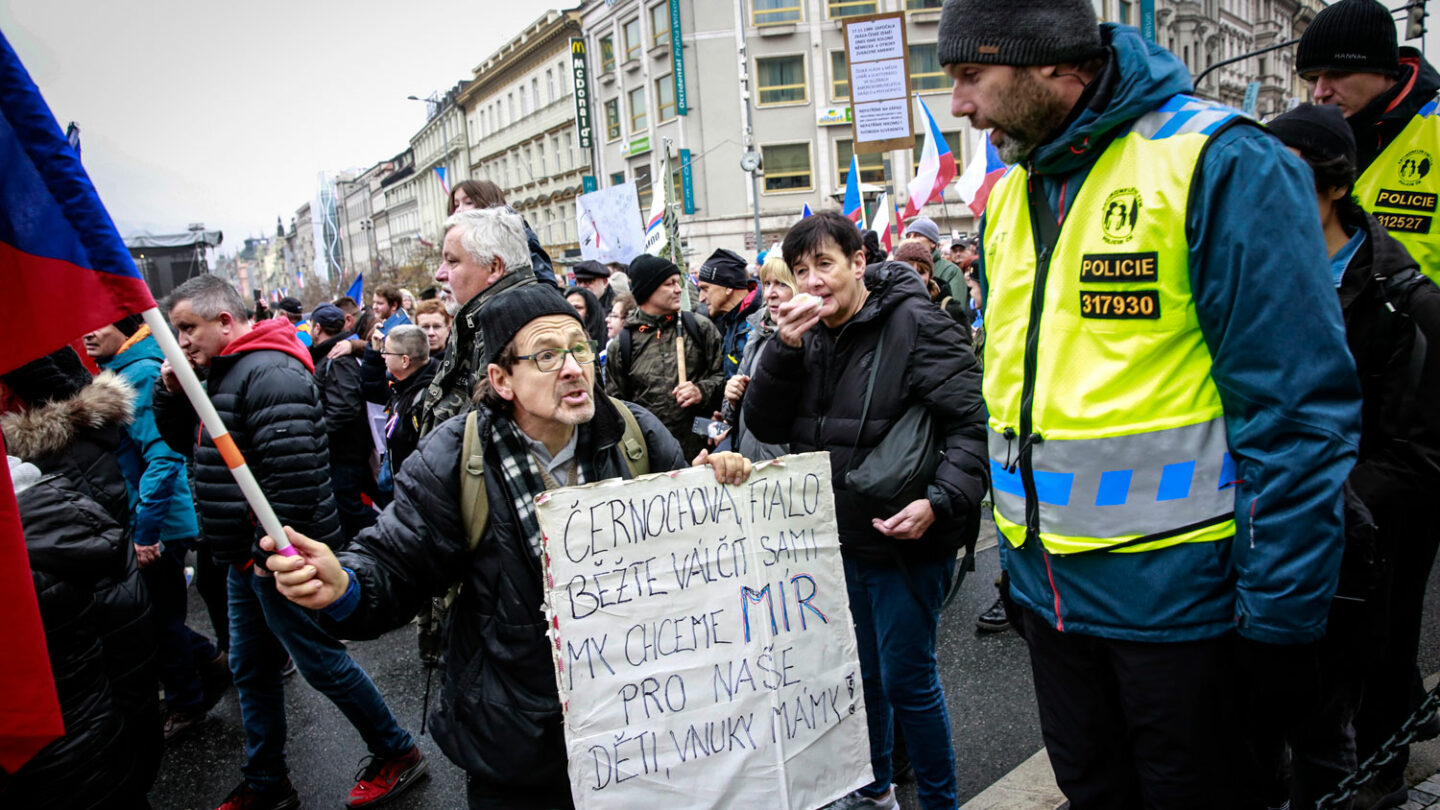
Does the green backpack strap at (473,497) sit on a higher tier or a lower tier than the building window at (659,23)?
lower

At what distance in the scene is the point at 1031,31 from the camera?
1.81 m

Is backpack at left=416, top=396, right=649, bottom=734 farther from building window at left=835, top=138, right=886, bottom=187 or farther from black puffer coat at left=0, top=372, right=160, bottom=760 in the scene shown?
building window at left=835, top=138, right=886, bottom=187

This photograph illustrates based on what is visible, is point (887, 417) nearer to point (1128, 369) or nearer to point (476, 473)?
point (1128, 369)

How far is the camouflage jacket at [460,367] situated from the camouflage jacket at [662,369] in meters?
1.68

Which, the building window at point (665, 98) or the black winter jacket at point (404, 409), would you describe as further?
the building window at point (665, 98)

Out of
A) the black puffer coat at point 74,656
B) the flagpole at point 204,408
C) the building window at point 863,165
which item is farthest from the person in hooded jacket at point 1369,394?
the building window at point 863,165

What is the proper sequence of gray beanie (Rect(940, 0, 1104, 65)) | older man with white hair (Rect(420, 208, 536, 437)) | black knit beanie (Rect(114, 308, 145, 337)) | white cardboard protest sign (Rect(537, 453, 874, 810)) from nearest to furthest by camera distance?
1. gray beanie (Rect(940, 0, 1104, 65))
2. white cardboard protest sign (Rect(537, 453, 874, 810))
3. older man with white hair (Rect(420, 208, 536, 437))
4. black knit beanie (Rect(114, 308, 145, 337))

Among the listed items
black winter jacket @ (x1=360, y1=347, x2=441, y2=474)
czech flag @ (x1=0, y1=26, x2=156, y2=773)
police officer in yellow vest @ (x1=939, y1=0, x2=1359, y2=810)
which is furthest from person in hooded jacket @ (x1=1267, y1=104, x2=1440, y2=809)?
black winter jacket @ (x1=360, y1=347, x2=441, y2=474)

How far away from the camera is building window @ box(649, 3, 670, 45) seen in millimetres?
35375

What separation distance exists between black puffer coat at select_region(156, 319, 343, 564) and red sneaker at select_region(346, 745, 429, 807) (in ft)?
3.34

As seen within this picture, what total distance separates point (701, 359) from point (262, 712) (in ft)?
9.69

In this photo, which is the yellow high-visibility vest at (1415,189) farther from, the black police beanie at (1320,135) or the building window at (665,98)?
the building window at (665,98)

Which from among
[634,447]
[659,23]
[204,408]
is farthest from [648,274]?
[659,23]

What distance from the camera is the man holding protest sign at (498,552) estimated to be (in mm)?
2170
